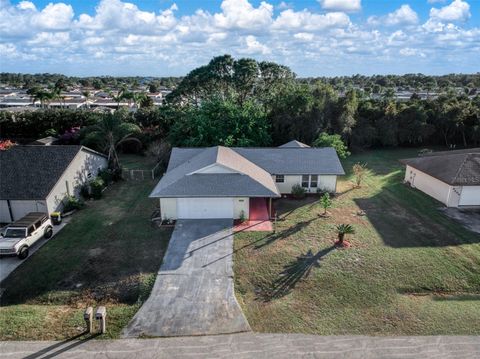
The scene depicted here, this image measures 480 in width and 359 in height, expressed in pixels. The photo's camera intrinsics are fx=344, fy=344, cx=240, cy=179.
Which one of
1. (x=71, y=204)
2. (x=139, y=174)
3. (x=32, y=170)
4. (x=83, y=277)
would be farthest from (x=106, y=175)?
(x=83, y=277)

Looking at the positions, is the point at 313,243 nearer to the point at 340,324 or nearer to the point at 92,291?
the point at 340,324

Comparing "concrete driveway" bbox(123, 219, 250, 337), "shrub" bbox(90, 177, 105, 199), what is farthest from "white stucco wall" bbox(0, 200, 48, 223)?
"concrete driveway" bbox(123, 219, 250, 337)

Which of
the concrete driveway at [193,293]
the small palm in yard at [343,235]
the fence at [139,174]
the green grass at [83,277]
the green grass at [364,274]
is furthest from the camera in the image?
the fence at [139,174]

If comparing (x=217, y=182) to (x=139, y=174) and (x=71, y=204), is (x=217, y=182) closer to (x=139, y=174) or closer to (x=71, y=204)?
(x=71, y=204)

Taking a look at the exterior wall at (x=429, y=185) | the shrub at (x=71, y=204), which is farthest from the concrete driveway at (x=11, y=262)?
the exterior wall at (x=429, y=185)

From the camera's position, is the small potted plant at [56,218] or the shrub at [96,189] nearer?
the small potted plant at [56,218]

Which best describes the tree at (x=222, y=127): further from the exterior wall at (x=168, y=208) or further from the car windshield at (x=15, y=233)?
the car windshield at (x=15, y=233)
